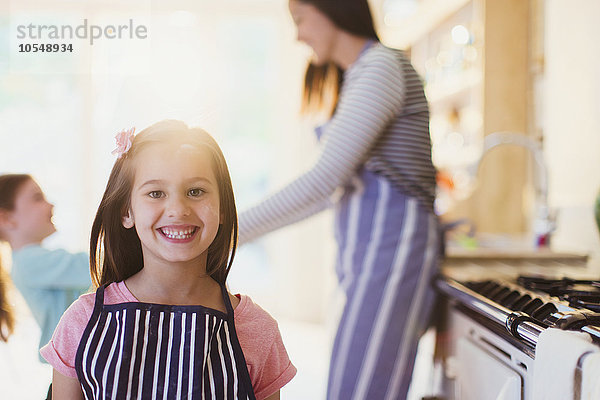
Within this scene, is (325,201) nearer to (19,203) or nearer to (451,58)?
(19,203)

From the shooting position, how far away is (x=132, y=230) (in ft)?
2.39

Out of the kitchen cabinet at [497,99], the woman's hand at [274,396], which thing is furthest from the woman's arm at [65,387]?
the kitchen cabinet at [497,99]

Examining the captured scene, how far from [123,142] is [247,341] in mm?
294

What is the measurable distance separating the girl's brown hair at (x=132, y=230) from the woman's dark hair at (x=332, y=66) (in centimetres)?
66

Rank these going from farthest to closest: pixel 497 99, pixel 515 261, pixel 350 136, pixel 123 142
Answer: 1. pixel 497 99
2. pixel 515 261
3. pixel 350 136
4. pixel 123 142

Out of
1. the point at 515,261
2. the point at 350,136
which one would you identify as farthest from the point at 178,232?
the point at 515,261

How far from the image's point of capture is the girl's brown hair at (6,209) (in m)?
0.69

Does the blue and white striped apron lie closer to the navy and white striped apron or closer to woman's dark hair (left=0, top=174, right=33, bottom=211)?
the navy and white striped apron

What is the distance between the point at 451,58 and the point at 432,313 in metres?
2.01

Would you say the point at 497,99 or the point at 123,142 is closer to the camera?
the point at 123,142

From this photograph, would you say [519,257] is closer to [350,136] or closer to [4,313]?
[350,136]

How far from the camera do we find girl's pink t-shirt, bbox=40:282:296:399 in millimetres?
688

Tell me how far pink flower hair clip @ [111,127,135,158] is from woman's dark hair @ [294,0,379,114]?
698 mm

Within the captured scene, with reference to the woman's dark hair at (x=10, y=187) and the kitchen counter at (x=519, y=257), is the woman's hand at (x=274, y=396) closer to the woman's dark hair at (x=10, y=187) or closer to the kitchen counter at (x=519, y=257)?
the woman's dark hair at (x=10, y=187)
